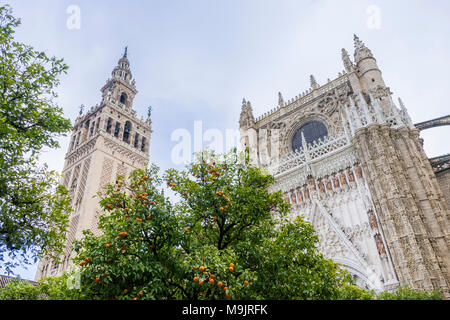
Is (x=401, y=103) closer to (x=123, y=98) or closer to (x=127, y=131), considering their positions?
(x=127, y=131)

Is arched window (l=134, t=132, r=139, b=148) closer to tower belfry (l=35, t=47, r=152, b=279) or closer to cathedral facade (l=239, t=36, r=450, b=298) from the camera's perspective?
tower belfry (l=35, t=47, r=152, b=279)

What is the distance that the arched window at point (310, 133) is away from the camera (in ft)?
77.8

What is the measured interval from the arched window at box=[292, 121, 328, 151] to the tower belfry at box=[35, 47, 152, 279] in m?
16.0

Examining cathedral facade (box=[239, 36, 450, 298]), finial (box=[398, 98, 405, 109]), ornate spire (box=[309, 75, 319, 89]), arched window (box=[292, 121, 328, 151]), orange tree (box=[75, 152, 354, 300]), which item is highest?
ornate spire (box=[309, 75, 319, 89])

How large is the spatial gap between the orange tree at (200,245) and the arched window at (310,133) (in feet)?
51.7

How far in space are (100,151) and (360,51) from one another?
25.5 metres

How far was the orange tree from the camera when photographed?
18.7 ft

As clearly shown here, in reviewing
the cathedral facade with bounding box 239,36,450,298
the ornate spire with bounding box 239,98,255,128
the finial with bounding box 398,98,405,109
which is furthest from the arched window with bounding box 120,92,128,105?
the finial with bounding box 398,98,405,109

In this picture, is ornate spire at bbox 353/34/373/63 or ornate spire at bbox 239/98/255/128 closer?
ornate spire at bbox 353/34/373/63

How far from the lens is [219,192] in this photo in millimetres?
7527

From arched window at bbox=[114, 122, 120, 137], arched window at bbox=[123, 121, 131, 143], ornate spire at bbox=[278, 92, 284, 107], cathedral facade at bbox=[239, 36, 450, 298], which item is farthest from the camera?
arched window at bbox=[123, 121, 131, 143]

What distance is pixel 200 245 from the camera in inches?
285

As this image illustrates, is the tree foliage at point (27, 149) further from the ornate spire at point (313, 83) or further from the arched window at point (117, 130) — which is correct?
the arched window at point (117, 130)
